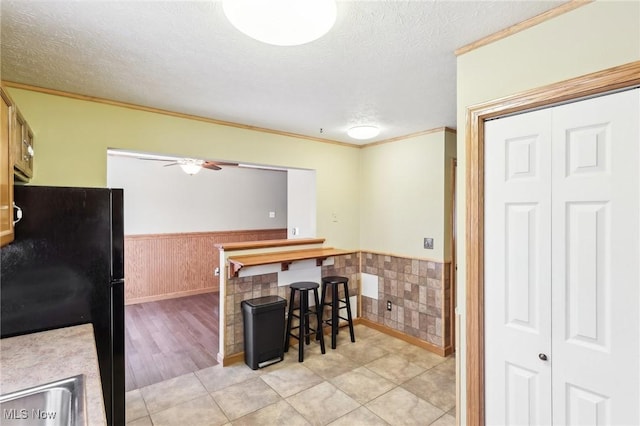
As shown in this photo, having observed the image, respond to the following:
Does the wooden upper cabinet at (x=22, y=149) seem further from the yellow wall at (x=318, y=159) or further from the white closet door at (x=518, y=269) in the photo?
the white closet door at (x=518, y=269)

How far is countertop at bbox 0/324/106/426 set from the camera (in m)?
1.19

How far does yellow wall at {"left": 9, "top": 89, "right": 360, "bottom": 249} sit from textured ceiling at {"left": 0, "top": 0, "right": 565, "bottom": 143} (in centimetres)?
15

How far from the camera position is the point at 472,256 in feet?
5.52

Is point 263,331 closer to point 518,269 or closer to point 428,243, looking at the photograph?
point 428,243

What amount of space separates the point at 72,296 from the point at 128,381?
58.6 inches

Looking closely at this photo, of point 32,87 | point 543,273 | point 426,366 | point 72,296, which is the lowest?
point 426,366

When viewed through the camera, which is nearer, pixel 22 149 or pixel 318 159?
pixel 22 149

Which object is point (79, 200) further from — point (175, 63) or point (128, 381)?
point (128, 381)

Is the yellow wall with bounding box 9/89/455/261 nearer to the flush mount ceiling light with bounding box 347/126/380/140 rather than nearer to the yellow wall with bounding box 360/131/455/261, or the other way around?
the yellow wall with bounding box 360/131/455/261

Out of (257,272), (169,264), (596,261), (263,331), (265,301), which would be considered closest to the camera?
(596,261)

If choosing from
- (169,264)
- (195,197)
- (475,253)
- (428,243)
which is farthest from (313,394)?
(195,197)

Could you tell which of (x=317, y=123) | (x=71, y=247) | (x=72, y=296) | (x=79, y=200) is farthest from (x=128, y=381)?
(x=317, y=123)

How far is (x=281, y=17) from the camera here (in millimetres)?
1221

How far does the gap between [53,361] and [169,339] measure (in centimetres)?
258
